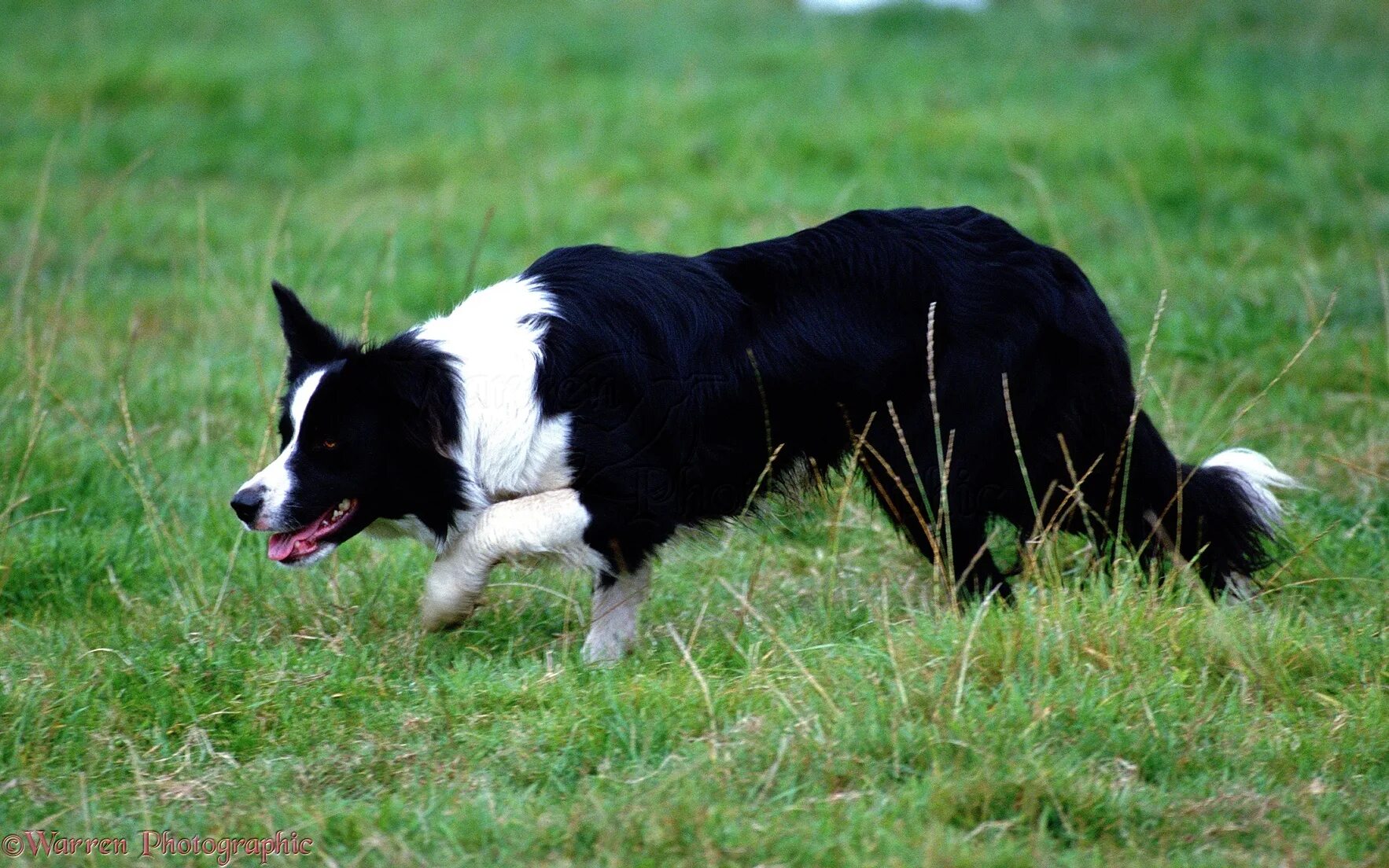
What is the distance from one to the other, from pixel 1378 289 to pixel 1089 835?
5.13m

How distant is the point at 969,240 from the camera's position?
4.36 meters

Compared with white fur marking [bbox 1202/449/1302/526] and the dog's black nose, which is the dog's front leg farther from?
white fur marking [bbox 1202/449/1302/526]

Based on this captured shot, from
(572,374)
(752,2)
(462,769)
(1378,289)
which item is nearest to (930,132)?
(1378,289)

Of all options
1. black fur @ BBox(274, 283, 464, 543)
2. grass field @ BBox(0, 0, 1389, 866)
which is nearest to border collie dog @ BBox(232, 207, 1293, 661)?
black fur @ BBox(274, 283, 464, 543)

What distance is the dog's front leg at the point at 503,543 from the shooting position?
13.4 feet

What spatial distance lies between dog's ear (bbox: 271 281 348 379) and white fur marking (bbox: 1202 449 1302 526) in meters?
2.74

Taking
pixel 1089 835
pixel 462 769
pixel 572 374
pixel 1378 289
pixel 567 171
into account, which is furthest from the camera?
pixel 567 171

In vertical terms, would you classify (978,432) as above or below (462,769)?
above

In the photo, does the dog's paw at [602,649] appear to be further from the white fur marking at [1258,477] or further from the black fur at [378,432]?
the white fur marking at [1258,477]

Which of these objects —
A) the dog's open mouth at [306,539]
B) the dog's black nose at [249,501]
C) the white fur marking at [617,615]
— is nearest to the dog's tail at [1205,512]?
the white fur marking at [617,615]

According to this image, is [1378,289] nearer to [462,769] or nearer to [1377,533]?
[1377,533]

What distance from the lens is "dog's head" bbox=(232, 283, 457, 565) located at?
13.3 ft

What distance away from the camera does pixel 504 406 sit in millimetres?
4066

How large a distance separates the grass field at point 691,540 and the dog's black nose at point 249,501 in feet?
1.40
